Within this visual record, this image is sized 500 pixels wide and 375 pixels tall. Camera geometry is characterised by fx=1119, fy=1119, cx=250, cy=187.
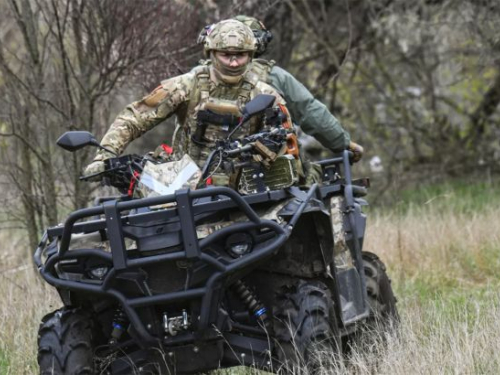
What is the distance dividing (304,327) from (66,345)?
1.26 m

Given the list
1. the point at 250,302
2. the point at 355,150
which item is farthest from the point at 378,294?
the point at 250,302

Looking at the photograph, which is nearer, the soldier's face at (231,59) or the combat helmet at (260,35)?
the soldier's face at (231,59)

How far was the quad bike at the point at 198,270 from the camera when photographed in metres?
5.61

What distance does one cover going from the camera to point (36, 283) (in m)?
9.57

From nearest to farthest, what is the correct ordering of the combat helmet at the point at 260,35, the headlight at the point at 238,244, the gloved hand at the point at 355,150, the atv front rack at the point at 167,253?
1. the atv front rack at the point at 167,253
2. the headlight at the point at 238,244
3. the combat helmet at the point at 260,35
4. the gloved hand at the point at 355,150

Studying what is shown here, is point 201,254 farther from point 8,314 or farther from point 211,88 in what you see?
point 8,314

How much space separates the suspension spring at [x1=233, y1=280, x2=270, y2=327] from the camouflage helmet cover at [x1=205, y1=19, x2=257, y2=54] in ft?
5.02

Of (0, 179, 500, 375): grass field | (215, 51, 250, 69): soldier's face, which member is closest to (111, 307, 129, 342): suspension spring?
(0, 179, 500, 375): grass field

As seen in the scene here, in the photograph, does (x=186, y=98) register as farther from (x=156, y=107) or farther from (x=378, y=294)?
(x=378, y=294)

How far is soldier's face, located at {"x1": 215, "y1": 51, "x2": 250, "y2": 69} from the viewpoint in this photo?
6.84 meters

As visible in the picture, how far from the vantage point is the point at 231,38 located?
6.84 m

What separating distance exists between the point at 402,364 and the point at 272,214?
1028 millimetres

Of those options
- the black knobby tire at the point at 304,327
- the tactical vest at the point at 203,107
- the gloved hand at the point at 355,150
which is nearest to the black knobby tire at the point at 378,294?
the gloved hand at the point at 355,150

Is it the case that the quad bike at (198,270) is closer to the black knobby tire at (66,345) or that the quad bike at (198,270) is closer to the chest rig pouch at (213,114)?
the black knobby tire at (66,345)
